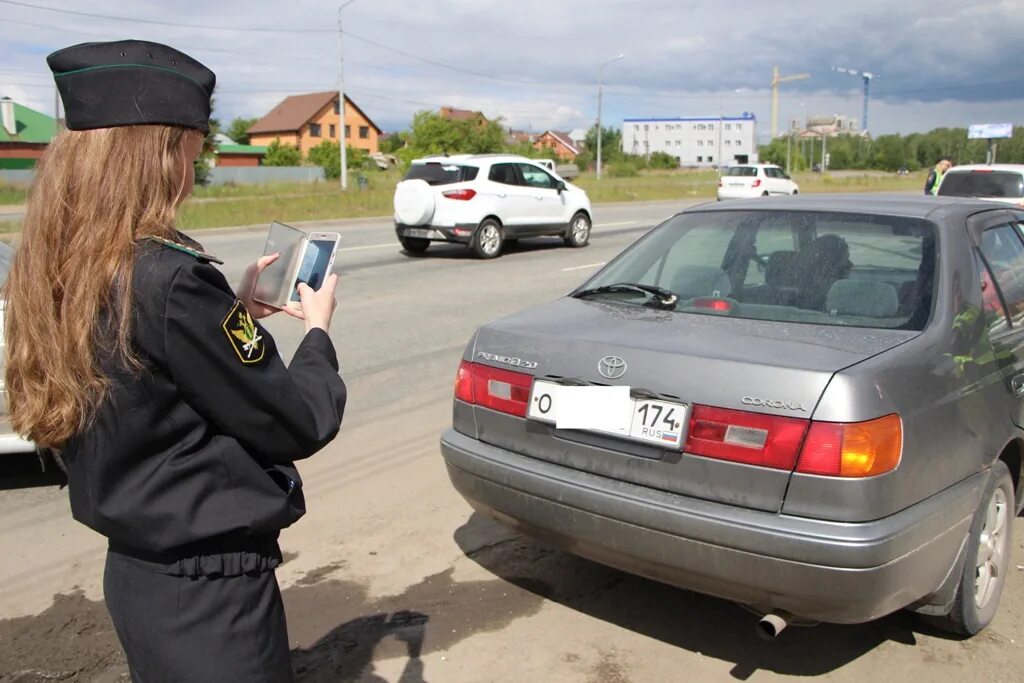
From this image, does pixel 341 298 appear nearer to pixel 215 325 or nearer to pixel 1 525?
pixel 1 525

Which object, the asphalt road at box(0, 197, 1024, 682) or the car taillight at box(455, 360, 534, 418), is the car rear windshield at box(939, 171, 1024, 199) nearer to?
the asphalt road at box(0, 197, 1024, 682)

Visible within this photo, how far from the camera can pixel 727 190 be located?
33.1 m

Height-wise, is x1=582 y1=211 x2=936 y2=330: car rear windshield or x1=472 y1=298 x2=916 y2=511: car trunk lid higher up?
x1=582 y1=211 x2=936 y2=330: car rear windshield

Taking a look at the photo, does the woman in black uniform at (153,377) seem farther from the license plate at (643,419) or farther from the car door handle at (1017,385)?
the car door handle at (1017,385)

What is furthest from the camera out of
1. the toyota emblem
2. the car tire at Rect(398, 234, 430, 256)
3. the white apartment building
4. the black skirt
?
the white apartment building

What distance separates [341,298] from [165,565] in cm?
955

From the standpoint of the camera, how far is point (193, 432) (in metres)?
1.61

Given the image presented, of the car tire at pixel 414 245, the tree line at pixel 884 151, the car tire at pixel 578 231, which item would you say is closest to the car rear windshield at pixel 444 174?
the car tire at pixel 414 245

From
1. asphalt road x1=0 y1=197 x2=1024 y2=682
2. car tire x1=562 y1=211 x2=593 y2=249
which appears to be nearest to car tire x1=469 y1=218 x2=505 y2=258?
car tire x1=562 y1=211 x2=593 y2=249

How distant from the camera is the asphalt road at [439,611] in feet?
10.7

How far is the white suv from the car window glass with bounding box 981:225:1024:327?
11509 millimetres

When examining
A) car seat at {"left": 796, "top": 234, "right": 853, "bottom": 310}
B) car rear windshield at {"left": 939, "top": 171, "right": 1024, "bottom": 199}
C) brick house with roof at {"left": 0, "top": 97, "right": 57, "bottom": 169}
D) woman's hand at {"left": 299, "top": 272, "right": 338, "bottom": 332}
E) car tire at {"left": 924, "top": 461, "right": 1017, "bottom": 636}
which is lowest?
car tire at {"left": 924, "top": 461, "right": 1017, "bottom": 636}

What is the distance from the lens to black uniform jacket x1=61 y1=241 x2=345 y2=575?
1.53m

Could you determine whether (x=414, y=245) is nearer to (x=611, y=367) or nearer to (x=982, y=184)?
(x=982, y=184)
